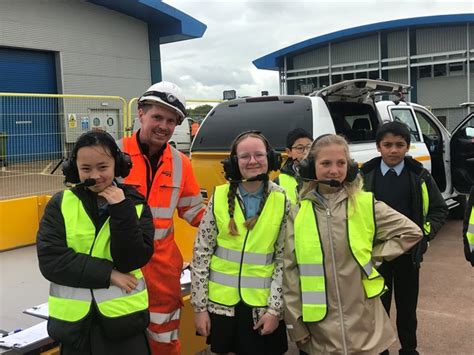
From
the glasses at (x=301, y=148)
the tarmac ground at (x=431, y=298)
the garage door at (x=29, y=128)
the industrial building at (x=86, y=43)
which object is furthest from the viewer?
the industrial building at (x=86, y=43)

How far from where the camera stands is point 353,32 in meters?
34.6

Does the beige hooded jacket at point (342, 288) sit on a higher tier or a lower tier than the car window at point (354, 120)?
lower

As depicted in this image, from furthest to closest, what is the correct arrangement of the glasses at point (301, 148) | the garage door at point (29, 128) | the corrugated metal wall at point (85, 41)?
the corrugated metal wall at point (85, 41)
the garage door at point (29, 128)
the glasses at point (301, 148)

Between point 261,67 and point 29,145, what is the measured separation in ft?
107

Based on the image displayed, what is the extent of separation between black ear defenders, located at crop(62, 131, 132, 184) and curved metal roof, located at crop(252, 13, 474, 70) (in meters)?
33.1

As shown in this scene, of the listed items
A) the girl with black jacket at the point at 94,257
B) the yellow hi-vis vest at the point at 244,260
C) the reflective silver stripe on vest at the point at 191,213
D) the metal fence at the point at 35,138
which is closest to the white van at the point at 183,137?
the metal fence at the point at 35,138

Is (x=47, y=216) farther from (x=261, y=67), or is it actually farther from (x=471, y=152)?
(x=261, y=67)

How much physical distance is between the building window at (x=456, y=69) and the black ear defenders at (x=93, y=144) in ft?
109

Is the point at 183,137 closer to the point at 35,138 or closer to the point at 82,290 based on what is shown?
the point at 35,138

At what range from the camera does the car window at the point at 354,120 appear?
6.70 m

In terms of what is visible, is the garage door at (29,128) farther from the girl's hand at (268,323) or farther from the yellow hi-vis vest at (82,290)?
the girl's hand at (268,323)

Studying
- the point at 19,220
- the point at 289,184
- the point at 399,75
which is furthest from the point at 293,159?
the point at 399,75

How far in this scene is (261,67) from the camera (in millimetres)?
40031

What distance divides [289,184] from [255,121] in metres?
1.98
